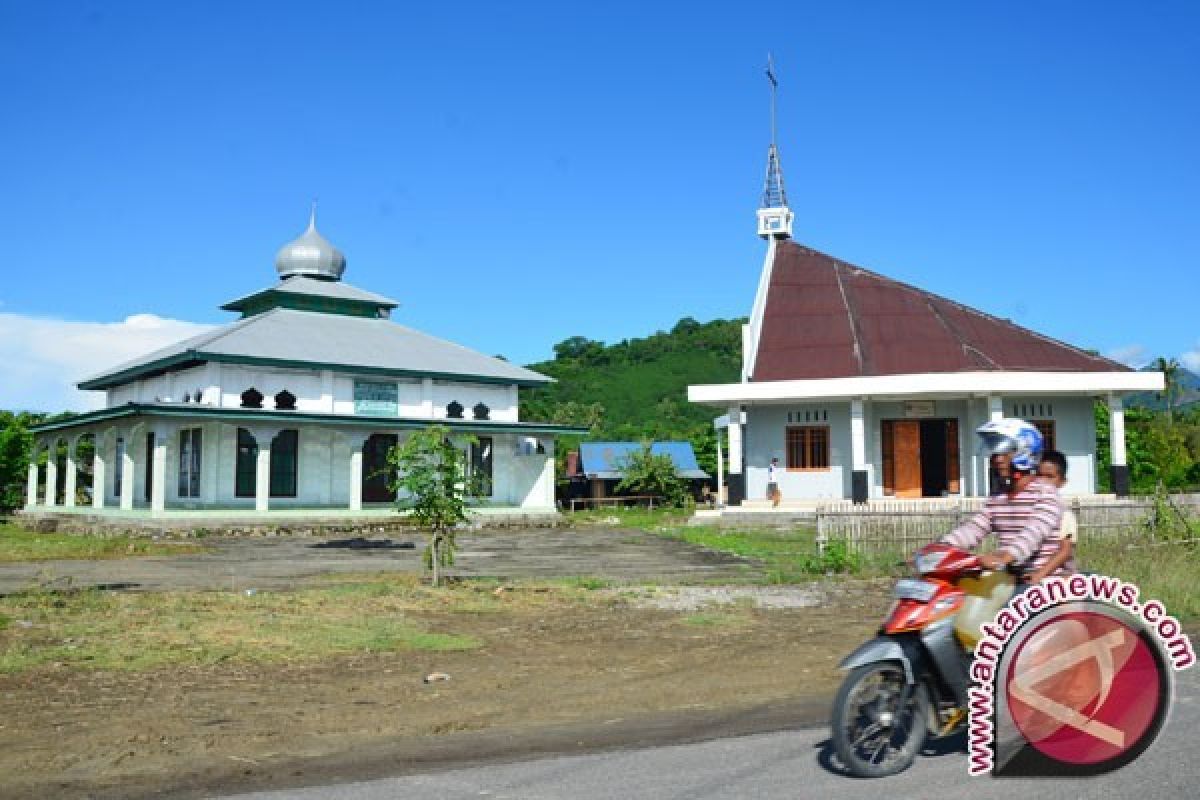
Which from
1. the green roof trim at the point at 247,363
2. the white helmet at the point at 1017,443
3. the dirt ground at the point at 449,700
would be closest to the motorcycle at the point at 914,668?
the white helmet at the point at 1017,443

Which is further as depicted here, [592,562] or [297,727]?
[592,562]

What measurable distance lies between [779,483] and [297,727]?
21.4 metres

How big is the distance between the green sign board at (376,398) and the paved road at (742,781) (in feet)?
87.5

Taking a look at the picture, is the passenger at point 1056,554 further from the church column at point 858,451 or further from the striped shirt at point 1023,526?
the church column at point 858,451

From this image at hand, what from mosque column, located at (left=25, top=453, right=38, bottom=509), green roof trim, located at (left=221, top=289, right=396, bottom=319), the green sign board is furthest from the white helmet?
mosque column, located at (left=25, top=453, right=38, bottom=509)

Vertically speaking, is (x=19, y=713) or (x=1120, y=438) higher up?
(x=1120, y=438)

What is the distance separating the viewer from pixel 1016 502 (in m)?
5.58

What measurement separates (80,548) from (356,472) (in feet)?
30.3

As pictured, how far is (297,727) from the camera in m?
6.31

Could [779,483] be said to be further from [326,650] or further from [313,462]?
[326,650]

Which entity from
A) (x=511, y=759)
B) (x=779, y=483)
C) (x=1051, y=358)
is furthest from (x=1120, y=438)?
(x=511, y=759)

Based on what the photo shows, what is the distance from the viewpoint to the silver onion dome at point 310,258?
37.7 metres

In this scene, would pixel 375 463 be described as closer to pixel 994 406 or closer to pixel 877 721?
pixel 994 406

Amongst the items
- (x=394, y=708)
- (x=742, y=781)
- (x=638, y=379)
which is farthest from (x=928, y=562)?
(x=638, y=379)
